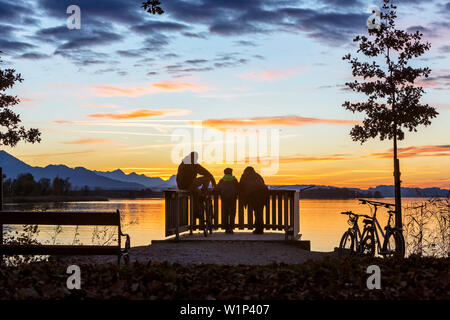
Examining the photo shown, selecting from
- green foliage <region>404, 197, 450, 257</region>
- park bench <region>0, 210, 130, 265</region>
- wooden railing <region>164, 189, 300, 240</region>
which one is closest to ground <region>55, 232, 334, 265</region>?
wooden railing <region>164, 189, 300, 240</region>

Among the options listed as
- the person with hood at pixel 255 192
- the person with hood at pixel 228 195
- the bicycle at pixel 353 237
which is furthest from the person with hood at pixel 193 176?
the bicycle at pixel 353 237

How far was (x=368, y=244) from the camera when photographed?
12.6 m

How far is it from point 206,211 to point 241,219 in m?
1.70

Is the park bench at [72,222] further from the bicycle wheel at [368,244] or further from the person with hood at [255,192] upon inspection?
the person with hood at [255,192]

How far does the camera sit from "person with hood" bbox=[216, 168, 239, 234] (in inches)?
703

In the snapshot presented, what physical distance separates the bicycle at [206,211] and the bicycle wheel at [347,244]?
475 cm

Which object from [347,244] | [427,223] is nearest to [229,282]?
[347,244]

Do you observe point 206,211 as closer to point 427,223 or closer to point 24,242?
point 24,242

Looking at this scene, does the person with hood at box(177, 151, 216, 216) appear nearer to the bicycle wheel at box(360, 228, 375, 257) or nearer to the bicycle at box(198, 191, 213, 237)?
the bicycle at box(198, 191, 213, 237)

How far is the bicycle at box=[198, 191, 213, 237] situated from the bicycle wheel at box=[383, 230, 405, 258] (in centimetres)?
622

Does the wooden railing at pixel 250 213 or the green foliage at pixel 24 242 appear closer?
the green foliage at pixel 24 242

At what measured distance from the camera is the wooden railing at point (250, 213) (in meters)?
16.2

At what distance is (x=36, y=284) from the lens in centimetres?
797
